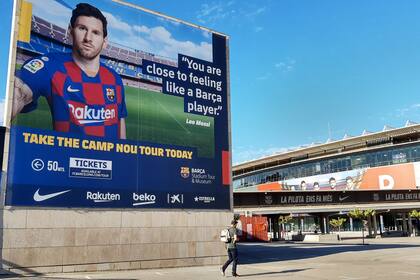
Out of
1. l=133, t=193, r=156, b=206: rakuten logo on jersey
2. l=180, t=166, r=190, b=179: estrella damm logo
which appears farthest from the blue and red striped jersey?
l=180, t=166, r=190, b=179: estrella damm logo

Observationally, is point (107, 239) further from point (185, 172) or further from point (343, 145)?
point (343, 145)

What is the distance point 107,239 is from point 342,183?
69864 mm

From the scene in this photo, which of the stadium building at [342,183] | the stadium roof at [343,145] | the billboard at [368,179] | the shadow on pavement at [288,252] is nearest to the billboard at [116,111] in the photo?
the shadow on pavement at [288,252]

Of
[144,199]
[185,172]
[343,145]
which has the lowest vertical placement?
[144,199]

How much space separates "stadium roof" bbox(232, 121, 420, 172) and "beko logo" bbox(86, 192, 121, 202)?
64.7 m

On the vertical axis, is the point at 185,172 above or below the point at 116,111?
below

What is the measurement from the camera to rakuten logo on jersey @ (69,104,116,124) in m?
16.6

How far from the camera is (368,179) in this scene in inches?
→ 3000

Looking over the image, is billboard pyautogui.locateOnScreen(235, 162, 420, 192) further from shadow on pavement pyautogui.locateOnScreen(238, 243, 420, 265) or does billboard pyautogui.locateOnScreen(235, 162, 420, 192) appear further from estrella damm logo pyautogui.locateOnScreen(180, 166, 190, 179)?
estrella damm logo pyautogui.locateOnScreen(180, 166, 190, 179)

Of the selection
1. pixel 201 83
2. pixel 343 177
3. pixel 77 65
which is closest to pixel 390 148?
pixel 343 177

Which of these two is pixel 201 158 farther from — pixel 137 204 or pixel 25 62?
pixel 25 62

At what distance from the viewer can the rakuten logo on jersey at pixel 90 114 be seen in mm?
16641

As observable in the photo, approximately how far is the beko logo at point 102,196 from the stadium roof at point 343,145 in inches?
2548

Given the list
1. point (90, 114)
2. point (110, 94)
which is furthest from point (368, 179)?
point (90, 114)
